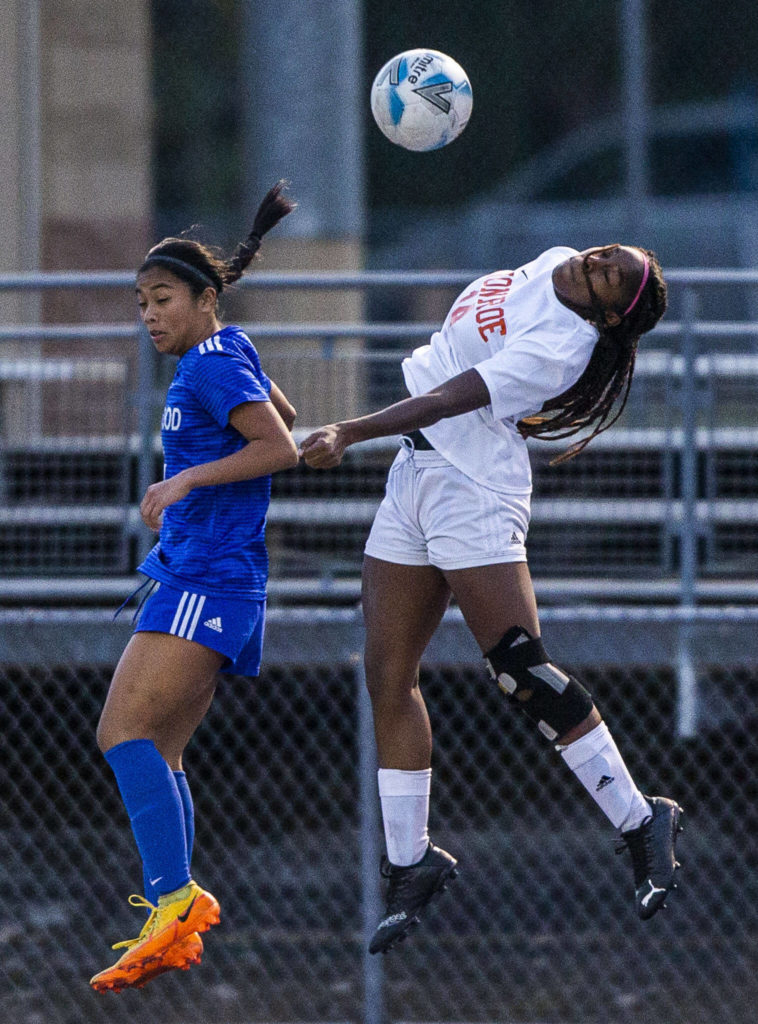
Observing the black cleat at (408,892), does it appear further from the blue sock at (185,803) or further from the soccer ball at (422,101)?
the soccer ball at (422,101)

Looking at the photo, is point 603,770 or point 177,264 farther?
point 603,770

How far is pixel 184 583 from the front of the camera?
13.8 ft

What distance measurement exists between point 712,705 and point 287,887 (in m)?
2.49

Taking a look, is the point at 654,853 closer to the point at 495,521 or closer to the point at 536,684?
the point at 536,684

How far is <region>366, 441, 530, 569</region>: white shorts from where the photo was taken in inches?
167

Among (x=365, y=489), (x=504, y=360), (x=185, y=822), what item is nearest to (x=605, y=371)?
(x=504, y=360)

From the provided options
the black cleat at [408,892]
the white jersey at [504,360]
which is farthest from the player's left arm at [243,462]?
the black cleat at [408,892]

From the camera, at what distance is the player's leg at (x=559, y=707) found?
14.0ft

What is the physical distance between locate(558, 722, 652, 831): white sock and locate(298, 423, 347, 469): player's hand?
3.63 ft

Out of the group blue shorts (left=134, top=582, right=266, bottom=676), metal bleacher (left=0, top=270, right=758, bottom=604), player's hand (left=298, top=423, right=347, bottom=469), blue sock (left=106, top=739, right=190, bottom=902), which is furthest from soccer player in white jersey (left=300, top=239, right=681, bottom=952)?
metal bleacher (left=0, top=270, right=758, bottom=604)

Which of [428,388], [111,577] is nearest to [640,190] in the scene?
[111,577]

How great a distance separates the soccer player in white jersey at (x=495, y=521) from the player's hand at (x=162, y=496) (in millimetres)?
583

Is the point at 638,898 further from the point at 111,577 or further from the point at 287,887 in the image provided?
the point at 287,887

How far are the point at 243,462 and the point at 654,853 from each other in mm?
1559
